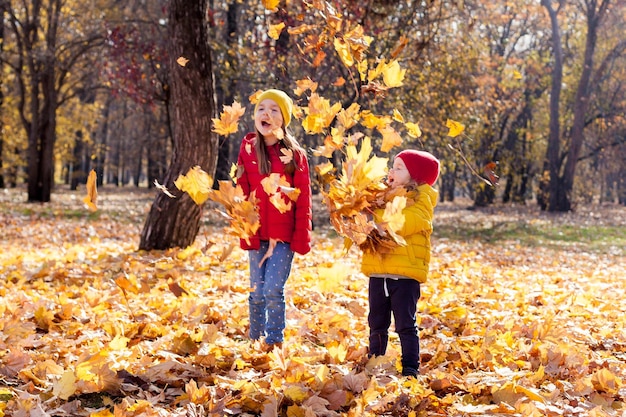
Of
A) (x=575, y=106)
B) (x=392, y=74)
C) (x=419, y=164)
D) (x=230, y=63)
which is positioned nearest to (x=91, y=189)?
(x=392, y=74)

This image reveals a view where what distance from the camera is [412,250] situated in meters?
3.23

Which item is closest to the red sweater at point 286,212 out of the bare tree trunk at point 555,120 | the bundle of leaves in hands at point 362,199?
the bundle of leaves in hands at point 362,199

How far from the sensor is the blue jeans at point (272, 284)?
364 cm

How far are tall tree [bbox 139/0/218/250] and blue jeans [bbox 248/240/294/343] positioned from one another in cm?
368

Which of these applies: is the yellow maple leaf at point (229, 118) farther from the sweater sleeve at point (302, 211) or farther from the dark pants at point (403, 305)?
the dark pants at point (403, 305)

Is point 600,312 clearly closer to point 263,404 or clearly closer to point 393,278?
point 393,278

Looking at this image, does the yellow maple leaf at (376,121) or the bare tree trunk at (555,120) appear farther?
the bare tree trunk at (555,120)

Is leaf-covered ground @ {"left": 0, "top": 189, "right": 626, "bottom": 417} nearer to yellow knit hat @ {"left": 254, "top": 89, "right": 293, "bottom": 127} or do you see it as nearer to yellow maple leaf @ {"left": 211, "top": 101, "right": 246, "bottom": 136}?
yellow maple leaf @ {"left": 211, "top": 101, "right": 246, "bottom": 136}

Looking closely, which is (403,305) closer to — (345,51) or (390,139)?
(390,139)

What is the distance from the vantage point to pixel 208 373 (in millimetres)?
3197

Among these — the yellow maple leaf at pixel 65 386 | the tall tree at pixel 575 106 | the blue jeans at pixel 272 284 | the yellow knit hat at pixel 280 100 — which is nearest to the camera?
the yellow maple leaf at pixel 65 386

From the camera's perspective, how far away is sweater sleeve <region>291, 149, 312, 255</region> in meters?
3.58

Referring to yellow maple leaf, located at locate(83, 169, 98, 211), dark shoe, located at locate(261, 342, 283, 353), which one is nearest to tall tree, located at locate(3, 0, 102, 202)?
dark shoe, located at locate(261, 342, 283, 353)

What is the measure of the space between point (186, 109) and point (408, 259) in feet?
16.1
